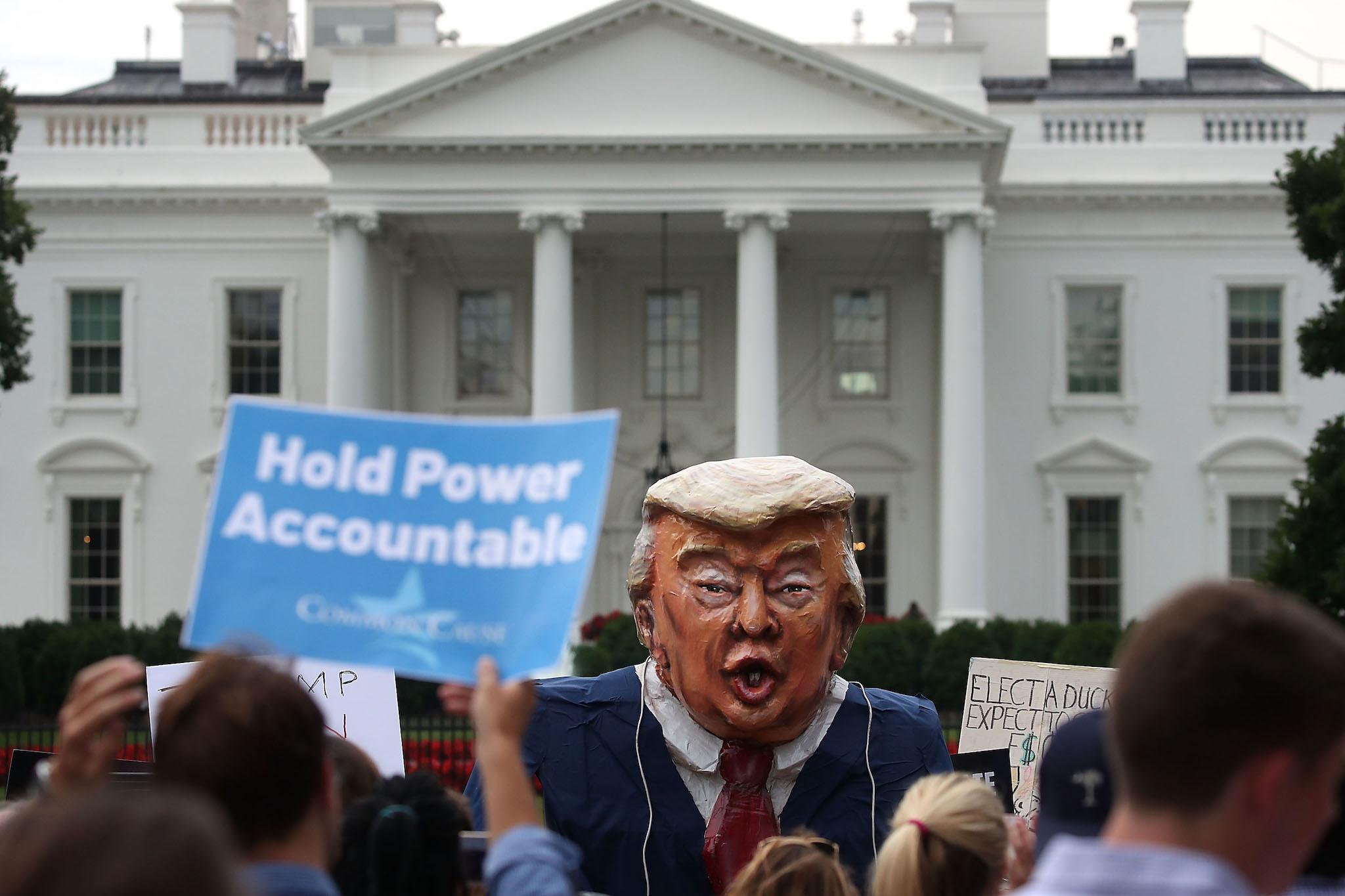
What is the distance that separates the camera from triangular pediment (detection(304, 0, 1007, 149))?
28.5m

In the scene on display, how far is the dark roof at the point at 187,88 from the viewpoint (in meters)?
35.5

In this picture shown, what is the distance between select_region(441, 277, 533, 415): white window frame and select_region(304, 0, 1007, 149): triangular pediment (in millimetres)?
→ 4330

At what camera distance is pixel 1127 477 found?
31859mm

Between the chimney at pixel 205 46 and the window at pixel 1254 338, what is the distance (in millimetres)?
20407

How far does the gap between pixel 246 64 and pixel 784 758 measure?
36.2 meters

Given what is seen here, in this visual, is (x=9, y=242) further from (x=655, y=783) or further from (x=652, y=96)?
(x=655, y=783)

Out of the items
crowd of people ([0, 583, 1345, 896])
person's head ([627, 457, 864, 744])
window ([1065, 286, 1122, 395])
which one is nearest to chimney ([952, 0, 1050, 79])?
window ([1065, 286, 1122, 395])

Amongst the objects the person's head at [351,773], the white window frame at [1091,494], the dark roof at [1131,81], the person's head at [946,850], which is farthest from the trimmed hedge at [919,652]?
the person's head at [351,773]

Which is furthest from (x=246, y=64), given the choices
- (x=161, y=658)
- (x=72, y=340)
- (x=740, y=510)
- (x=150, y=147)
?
(x=740, y=510)

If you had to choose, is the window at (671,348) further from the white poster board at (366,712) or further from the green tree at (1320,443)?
the white poster board at (366,712)

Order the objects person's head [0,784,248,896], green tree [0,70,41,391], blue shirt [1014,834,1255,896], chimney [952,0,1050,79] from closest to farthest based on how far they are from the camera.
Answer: person's head [0,784,248,896]
blue shirt [1014,834,1255,896]
green tree [0,70,41,391]
chimney [952,0,1050,79]

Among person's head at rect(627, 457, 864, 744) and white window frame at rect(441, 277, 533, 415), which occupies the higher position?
white window frame at rect(441, 277, 533, 415)

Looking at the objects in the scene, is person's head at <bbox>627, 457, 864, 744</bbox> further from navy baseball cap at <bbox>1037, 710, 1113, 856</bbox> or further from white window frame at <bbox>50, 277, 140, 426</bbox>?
white window frame at <bbox>50, 277, 140, 426</bbox>

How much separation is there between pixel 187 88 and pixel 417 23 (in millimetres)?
5090
